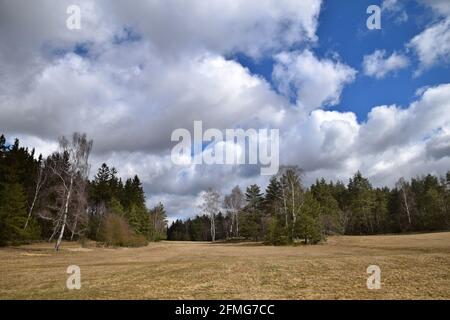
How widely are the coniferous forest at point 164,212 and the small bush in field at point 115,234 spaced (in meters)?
0.17

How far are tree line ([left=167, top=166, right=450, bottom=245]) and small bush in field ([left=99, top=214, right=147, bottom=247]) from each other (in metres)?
24.1

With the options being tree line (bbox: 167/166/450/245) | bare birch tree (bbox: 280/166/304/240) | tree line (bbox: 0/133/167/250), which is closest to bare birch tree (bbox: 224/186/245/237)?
tree line (bbox: 167/166/450/245)

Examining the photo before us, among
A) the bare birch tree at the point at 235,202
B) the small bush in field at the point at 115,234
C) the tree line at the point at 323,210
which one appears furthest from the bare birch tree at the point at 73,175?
the bare birch tree at the point at 235,202

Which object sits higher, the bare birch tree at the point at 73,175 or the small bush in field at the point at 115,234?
the bare birch tree at the point at 73,175

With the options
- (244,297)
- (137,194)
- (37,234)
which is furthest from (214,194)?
(244,297)

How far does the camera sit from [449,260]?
22.2 m

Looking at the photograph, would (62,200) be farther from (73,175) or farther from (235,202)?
(235,202)

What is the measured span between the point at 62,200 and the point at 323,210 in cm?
5659

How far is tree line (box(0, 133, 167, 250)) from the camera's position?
42.4 meters

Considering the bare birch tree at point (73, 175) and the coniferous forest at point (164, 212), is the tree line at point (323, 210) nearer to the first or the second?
the coniferous forest at point (164, 212)

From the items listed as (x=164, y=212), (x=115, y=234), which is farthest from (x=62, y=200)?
(x=164, y=212)

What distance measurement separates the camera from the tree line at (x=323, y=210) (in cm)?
5653
